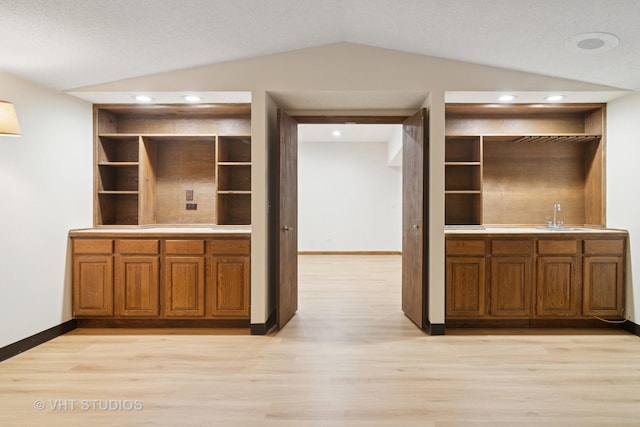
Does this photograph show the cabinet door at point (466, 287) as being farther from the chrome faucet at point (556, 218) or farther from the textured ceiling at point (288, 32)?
the textured ceiling at point (288, 32)

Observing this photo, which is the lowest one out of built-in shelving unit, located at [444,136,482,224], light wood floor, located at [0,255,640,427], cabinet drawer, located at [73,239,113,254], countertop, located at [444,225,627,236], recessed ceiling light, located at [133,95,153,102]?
light wood floor, located at [0,255,640,427]

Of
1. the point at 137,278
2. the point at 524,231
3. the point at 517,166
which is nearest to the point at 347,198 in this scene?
the point at 517,166

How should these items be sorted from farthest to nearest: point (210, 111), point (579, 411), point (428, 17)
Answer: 1. point (210, 111)
2. point (428, 17)
3. point (579, 411)

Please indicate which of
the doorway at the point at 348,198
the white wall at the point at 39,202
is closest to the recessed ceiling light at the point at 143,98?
the white wall at the point at 39,202

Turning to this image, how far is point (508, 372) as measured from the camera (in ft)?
7.93

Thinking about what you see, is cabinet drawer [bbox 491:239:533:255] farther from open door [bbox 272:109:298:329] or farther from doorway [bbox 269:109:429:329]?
open door [bbox 272:109:298:329]

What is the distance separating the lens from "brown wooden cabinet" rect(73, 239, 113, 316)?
10.7ft

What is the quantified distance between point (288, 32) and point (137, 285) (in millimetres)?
2353

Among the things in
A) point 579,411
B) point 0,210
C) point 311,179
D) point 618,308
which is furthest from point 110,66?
point 311,179

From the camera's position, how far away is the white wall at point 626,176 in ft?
10.4

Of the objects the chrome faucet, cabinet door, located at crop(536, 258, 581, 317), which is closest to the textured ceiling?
the chrome faucet

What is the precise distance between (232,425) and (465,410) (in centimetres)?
114

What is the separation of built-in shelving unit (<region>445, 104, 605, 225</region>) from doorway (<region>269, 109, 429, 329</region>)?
0.44 meters

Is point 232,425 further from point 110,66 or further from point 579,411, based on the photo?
point 110,66
